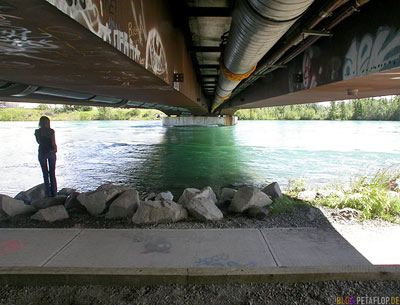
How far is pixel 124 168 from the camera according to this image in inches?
577

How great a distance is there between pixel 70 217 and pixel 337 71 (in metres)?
5.98

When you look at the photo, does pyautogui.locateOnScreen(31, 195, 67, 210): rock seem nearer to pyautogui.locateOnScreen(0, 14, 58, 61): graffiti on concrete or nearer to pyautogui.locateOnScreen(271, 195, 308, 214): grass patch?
pyautogui.locateOnScreen(0, 14, 58, 61): graffiti on concrete

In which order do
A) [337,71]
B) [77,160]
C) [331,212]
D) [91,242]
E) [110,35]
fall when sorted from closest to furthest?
[110,35], [91,242], [331,212], [337,71], [77,160]

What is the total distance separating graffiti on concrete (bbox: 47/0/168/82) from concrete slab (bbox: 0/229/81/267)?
9.11 ft

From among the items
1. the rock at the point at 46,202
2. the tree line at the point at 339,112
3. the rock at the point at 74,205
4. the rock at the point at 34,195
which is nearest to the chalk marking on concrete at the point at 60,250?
the rock at the point at 74,205

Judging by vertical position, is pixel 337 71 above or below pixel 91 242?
above

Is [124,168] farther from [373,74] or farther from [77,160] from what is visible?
[373,74]

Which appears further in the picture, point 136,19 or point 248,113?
point 248,113

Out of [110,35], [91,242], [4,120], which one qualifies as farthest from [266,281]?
[4,120]

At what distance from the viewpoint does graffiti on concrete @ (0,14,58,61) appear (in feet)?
8.15

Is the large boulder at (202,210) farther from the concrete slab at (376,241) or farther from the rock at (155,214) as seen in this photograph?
the concrete slab at (376,241)

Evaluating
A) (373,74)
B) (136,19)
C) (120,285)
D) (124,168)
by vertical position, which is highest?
(136,19)

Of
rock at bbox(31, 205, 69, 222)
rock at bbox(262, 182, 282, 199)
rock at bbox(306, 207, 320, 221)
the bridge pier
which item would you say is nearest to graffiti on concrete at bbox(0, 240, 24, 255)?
rock at bbox(31, 205, 69, 222)

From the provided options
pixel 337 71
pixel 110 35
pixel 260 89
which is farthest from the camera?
pixel 260 89
